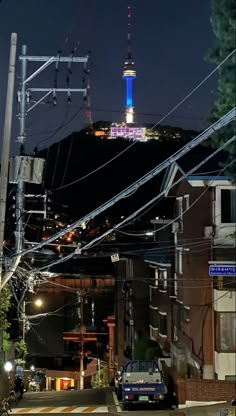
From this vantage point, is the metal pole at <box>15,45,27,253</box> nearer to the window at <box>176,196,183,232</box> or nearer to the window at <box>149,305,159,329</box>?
the window at <box>176,196,183,232</box>

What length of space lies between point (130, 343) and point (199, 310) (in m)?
20.8

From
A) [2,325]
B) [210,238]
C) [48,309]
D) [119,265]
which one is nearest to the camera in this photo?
[2,325]

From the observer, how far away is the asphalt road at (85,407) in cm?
1834

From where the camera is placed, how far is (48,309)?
52.7 meters

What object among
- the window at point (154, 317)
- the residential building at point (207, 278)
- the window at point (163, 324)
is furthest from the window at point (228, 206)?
the window at point (154, 317)

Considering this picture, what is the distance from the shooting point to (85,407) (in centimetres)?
2145

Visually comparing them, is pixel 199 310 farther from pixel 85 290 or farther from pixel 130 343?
pixel 85 290

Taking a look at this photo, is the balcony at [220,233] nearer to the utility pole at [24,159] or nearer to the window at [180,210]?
the window at [180,210]

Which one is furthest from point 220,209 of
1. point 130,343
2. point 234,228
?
point 130,343

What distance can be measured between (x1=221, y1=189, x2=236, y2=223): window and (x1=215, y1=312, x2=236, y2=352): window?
371 centimetres

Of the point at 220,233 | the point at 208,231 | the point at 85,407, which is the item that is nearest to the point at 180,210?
the point at 208,231

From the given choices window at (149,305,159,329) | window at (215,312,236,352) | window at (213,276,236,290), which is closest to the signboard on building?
window at (213,276,236,290)

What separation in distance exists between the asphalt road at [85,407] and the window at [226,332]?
3.64m

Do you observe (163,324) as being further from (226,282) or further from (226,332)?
(226,282)
